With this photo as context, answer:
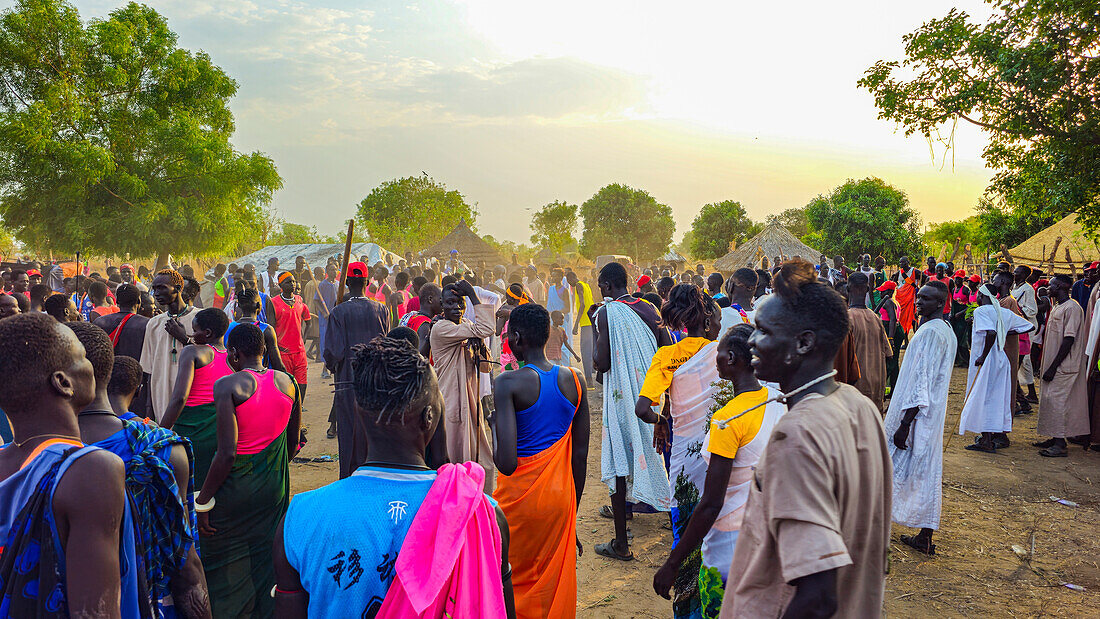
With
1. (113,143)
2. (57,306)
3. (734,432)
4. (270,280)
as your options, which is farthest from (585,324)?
(113,143)

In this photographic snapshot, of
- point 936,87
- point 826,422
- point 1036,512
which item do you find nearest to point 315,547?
point 826,422

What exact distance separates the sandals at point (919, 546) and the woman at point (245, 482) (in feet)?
16.0

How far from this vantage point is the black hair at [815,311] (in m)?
1.77

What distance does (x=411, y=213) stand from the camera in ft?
196

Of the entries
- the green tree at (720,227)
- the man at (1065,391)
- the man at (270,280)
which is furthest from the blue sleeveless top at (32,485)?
the green tree at (720,227)

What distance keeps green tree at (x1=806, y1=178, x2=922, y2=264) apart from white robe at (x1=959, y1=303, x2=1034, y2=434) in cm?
2500

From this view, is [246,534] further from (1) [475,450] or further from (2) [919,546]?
(2) [919,546]

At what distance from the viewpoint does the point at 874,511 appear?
1.69m

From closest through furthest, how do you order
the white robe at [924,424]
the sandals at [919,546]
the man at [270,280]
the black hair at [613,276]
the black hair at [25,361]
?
1. the black hair at [25,361]
2. the white robe at [924,424]
3. the sandals at [919,546]
4. the black hair at [613,276]
5. the man at [270,280]

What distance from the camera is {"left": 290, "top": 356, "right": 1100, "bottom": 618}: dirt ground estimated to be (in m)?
4.34

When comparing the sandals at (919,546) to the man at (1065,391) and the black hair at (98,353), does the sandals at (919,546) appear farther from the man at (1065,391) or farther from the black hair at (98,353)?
the black hair at (98,353)

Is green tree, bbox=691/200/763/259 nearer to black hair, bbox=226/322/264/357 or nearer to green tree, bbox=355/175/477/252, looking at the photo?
green tree, bbox=355/175/477/252

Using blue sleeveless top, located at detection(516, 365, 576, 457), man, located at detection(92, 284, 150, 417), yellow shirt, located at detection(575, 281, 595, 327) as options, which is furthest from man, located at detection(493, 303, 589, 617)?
yellow shirt, located at detection(575, 281, 595, 327)

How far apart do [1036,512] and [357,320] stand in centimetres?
671
